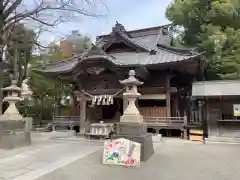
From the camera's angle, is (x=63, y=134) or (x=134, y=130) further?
(x=63, y=134)

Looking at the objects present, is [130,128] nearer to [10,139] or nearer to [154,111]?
[10,139]

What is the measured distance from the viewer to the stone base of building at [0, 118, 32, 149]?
33.4 ft

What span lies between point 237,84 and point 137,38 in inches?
419

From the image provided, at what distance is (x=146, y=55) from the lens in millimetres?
16516

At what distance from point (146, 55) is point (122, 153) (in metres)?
10.3

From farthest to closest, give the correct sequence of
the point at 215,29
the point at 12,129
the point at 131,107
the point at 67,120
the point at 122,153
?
1. the point at 215,29
2. the point at 67,120
3. the point at 12,129
4. the point at 131,107
5. the point at 122,153

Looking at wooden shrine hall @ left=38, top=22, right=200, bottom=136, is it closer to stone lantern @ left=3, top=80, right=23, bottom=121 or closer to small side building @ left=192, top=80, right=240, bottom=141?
small side building @ left=192, top=80, right=240, bottom=141

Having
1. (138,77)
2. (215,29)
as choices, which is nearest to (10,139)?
(138,77)

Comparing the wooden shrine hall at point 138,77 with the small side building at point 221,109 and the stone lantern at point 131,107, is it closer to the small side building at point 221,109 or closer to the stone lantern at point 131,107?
the small side building at point 221,109

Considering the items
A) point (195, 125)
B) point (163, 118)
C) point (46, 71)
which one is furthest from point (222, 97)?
point (46, 71)

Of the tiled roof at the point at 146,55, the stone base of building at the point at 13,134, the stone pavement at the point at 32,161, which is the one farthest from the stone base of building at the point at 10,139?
the tiled roof at the point at 146,55

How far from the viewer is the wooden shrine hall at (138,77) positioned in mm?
14523

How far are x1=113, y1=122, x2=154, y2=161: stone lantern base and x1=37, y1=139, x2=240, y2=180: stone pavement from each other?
35 cm

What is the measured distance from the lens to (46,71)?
17156 mm
